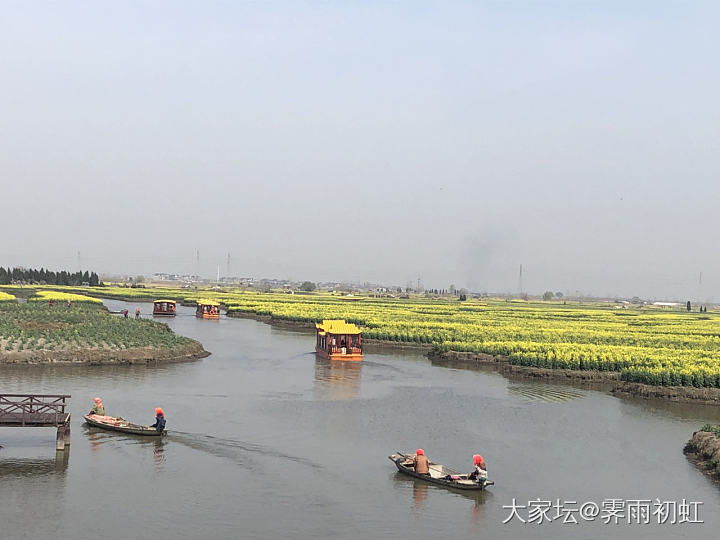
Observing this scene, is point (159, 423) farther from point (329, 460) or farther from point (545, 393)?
point (545, 393)

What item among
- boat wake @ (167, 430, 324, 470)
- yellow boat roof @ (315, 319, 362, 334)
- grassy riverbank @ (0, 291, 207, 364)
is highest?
yellow boat roof @ (315, 319, 362, 334)

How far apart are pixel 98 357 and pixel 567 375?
106ft

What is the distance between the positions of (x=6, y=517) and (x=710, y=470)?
935 inches

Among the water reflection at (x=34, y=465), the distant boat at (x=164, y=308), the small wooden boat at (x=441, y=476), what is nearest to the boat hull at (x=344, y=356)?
the small wooden boat at (x=441, y=476)

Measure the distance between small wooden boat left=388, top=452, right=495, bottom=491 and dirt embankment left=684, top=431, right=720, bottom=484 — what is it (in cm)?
936

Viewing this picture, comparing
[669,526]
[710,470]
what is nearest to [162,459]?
[669,526]

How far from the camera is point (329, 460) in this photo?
86.8ft

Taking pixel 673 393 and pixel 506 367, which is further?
pixel 506 367

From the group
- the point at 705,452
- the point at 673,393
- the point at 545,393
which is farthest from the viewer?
the point at 545,393

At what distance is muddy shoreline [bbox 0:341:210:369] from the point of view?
46.4m

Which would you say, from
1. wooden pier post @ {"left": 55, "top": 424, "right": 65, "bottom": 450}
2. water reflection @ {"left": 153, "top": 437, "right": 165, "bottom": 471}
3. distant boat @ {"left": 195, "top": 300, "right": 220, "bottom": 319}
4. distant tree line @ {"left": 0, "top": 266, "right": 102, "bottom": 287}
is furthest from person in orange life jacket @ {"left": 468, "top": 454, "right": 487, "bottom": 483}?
distant tree line @ {"left": 0, "top": 266, "right": 102, "bottom": 287}

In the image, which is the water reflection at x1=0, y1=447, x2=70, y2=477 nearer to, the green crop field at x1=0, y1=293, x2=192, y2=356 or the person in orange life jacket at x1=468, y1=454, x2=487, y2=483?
the person in orange life jacket at x1=468, y1=454, x2=487, y2=483

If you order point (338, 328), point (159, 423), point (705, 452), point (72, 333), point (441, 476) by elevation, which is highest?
point (338, 328)

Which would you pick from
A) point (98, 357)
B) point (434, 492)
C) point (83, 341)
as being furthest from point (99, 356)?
point (434, 492)
